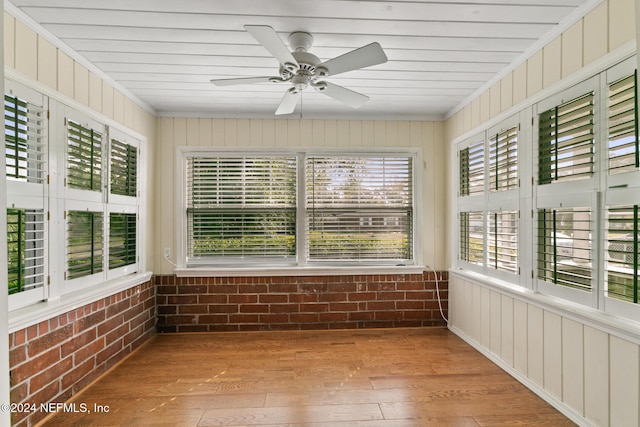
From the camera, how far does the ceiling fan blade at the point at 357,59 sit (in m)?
1.80

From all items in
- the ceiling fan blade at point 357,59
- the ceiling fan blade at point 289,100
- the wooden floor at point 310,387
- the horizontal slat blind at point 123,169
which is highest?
the ceiling fan blade at point 357,59

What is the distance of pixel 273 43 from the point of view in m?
1.75

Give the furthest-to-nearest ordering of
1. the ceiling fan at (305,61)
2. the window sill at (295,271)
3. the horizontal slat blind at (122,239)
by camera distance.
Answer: the window sill at (295,271), the horizontal slat blind at (122,239), the ceiling fan at (305,61)

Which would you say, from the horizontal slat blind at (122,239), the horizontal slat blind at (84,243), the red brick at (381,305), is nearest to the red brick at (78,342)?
the horizontal slat blind at (84,243)

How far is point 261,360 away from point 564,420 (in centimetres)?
220

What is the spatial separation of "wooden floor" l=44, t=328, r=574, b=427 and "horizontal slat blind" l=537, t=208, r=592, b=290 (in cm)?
87

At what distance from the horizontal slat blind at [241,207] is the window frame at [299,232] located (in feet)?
0.22

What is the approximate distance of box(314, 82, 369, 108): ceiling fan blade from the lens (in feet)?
7.29

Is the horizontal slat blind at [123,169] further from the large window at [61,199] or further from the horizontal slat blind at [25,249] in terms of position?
the horizontal slat blind at [25,249]

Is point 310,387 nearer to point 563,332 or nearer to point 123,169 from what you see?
point 563,332

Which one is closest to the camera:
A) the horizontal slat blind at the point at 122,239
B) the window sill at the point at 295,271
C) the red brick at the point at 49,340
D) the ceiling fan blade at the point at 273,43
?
the ceiling fan blade at the point at 273,43

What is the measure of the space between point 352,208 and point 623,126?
2352 millimetres

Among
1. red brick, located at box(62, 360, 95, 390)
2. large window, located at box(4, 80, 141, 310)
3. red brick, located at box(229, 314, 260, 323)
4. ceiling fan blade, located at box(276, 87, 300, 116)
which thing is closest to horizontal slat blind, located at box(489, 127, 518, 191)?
ceiling fan blade, located at box(276, 87, 300, 116)

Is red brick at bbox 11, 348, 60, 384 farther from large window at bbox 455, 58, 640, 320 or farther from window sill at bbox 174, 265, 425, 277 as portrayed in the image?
large window at bbox 455, 58, 640, 320
